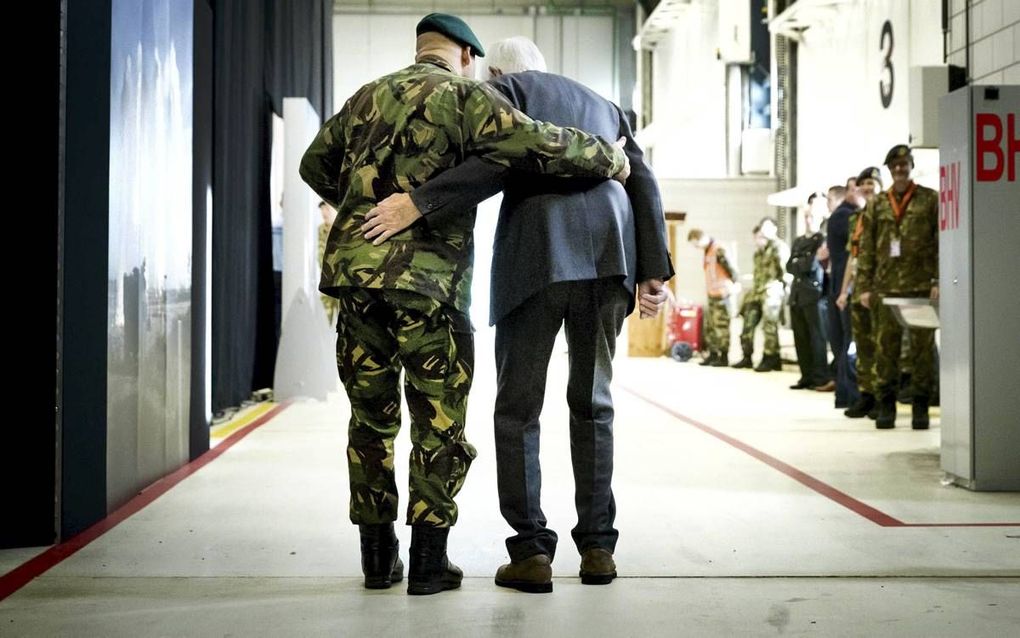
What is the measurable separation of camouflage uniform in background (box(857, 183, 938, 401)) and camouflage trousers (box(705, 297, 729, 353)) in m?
6.93

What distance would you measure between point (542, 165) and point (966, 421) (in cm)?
247

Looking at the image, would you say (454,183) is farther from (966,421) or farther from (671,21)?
(671,21)

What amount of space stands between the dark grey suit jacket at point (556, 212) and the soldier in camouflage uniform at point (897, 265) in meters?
3.50

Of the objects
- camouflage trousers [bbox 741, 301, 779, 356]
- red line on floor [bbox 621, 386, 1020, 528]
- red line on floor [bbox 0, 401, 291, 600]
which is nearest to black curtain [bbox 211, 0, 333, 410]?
red line on floor [bbox 0, 401, 291, 600]

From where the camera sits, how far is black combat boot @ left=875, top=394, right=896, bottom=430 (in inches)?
261

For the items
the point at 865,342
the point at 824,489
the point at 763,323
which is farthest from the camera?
the point at 763,323

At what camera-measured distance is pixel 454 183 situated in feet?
8.87

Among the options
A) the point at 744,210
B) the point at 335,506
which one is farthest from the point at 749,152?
the point at 335,506

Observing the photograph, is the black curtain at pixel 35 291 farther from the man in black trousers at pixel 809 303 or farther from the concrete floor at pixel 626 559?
the man in black trousers at pixel 809 303

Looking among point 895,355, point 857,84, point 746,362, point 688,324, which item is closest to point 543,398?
point 895,355

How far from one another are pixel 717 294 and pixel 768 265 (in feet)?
6.30

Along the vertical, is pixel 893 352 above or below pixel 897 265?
below

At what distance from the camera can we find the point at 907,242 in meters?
6.32

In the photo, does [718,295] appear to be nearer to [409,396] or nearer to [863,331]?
[863,331]
